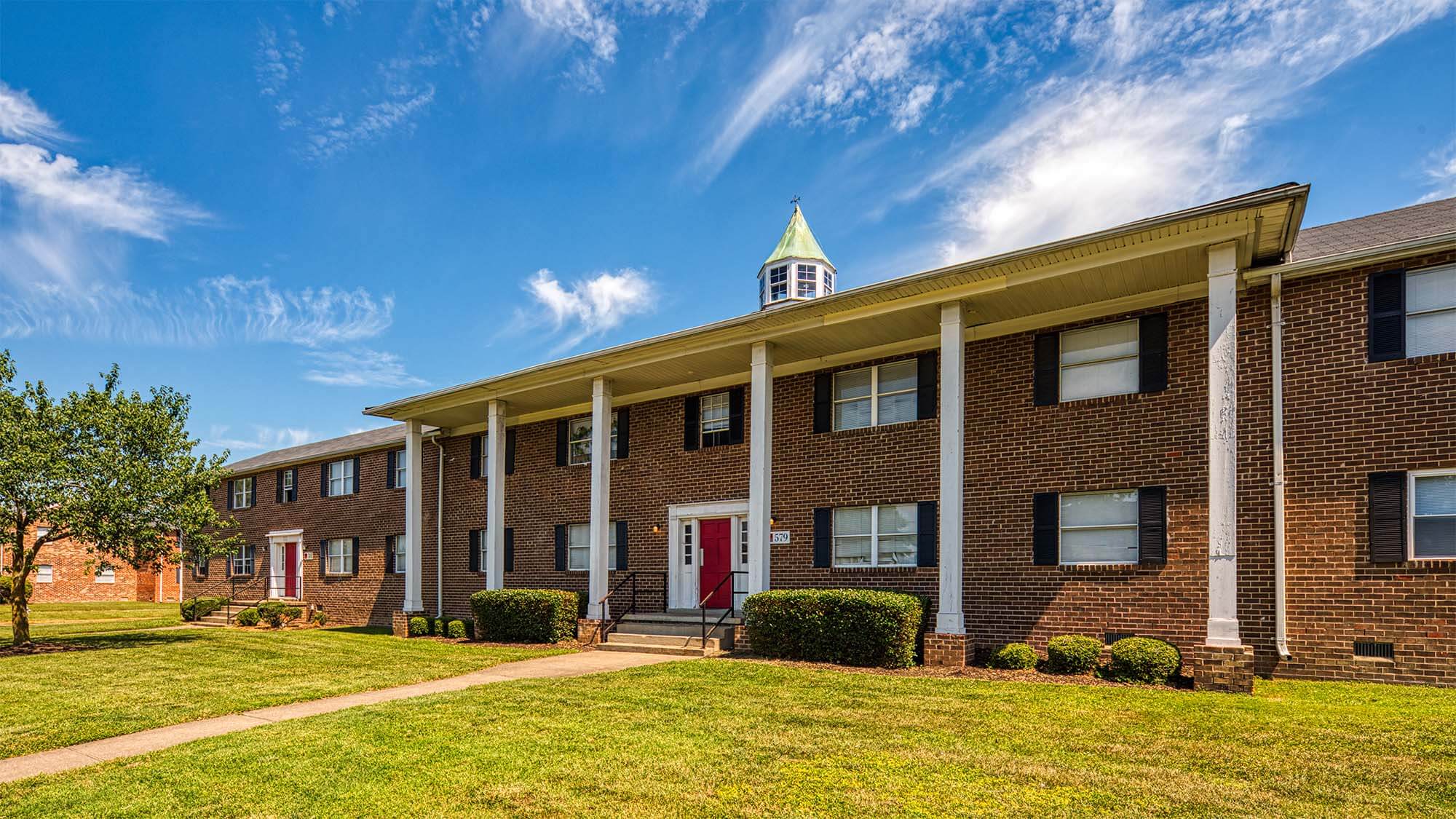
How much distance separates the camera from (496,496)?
2017 cm

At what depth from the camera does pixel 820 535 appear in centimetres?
1623

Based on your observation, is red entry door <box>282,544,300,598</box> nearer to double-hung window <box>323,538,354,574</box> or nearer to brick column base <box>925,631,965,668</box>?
double-hung window <box>323,538,354,574</box>

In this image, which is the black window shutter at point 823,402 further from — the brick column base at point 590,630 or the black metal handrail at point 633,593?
the brick column base at point 590,630

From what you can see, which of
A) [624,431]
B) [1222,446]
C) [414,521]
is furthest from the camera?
[414,521]

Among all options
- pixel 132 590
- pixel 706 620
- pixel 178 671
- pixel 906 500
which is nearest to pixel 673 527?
pixel 706 620

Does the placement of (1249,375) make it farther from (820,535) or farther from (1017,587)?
(820,535)

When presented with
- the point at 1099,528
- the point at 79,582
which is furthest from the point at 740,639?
the point at 79,582

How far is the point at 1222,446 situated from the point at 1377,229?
14.7 feet

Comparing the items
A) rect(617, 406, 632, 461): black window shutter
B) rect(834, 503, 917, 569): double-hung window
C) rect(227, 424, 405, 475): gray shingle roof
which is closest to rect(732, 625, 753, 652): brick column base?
rect(834, 503, 917, 569): double-hung window

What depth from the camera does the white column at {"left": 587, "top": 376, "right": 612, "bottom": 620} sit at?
17.7 metres

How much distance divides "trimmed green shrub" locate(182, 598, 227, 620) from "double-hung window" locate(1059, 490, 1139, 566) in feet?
87.1

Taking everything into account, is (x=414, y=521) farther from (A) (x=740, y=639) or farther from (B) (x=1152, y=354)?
(B) (x=1152, y=354)

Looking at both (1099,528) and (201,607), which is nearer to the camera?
(1099,528)

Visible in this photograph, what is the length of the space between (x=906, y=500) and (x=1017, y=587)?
7.66 feet
